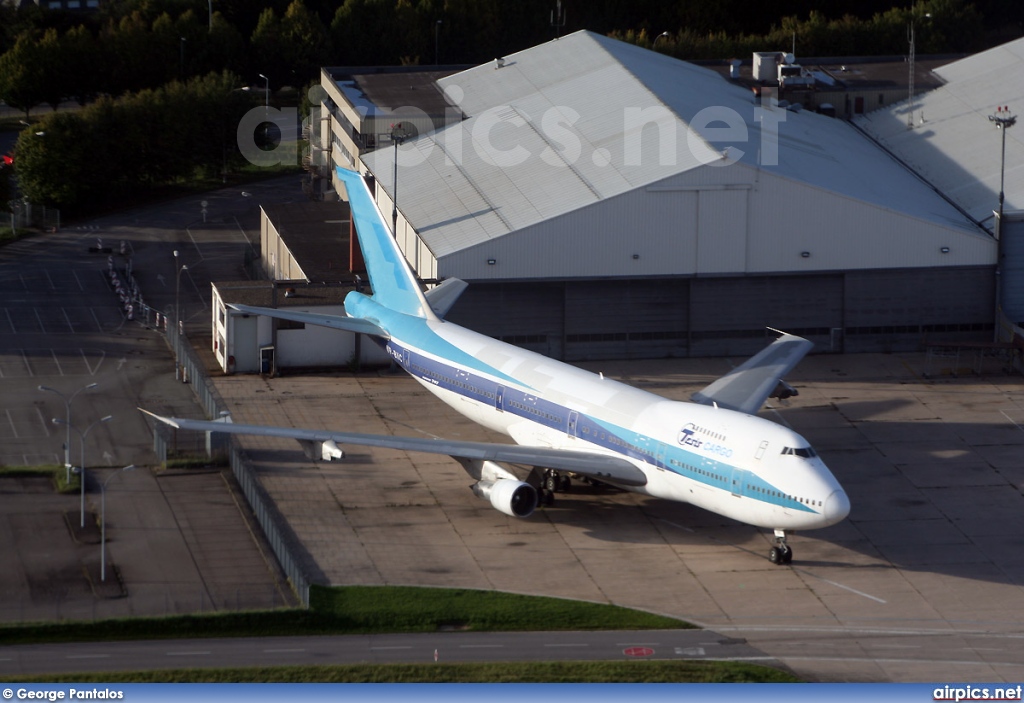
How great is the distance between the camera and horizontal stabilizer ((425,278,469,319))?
86938 mm

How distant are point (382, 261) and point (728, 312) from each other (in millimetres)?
25032

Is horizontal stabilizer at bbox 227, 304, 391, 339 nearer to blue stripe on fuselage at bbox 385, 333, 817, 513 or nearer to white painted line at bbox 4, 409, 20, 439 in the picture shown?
blue stripe on fuselage at bbox 385, 333, 817, 513

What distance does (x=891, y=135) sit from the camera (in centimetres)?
12538

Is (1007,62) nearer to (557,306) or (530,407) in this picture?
(557,306)

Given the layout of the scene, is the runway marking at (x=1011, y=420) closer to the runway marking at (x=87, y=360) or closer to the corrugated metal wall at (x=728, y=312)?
the corrugated metal wall at (x=728, y=312)

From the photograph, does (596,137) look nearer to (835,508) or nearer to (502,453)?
(502,453)

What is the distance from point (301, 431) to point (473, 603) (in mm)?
12997

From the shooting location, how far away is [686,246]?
96375 millimetres

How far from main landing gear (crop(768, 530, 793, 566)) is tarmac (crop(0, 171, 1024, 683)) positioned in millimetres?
462

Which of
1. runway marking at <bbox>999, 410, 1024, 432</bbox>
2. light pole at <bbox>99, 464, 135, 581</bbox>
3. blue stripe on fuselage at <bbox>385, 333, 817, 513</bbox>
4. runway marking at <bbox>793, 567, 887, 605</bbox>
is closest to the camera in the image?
runway marking at <bbox>793, 567, 887, 605</bbox>

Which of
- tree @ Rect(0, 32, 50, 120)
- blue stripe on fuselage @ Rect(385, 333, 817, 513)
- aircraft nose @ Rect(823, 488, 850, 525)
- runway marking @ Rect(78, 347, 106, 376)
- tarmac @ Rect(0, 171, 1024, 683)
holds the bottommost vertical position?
tarmac @ Rect(0, 171, 1024, 683)

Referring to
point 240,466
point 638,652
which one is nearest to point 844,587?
point 638,652

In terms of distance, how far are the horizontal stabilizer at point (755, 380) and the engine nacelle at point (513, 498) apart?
1221cm

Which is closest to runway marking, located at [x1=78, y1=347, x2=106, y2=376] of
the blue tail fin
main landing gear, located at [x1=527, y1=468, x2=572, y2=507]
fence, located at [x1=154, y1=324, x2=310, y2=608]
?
fence, located at [x1=154, y1=324, x2=310, y2=608]
